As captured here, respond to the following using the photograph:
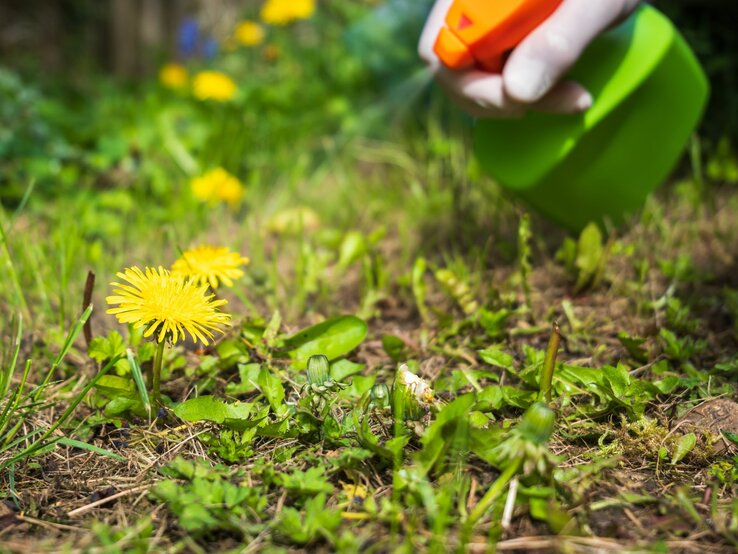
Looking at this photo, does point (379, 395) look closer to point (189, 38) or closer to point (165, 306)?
point (165, 306)

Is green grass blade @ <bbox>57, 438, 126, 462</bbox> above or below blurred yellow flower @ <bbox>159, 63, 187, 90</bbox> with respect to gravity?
below

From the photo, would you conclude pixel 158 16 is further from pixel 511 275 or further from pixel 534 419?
pixel 534 419

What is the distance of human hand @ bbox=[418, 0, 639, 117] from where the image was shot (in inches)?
57.2

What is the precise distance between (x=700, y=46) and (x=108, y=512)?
6.60 ft

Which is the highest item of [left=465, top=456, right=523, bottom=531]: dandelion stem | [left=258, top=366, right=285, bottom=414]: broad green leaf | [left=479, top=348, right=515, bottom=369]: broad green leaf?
[left=465, top=456, right=523, bottom=531]: dandelion stem

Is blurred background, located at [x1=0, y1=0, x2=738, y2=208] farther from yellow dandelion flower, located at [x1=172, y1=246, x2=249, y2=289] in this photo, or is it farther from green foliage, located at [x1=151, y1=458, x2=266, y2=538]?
green foliage, located at [x1=151, y1=458, x2=266, y2=538]

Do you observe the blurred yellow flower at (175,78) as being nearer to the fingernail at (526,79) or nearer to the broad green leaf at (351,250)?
the broad green leaf at (351,250)

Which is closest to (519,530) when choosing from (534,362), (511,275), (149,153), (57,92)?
(534,362)

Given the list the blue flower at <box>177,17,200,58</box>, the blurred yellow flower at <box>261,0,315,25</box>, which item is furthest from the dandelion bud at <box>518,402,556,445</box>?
the blue flower at <box>177,17,200,58</box>

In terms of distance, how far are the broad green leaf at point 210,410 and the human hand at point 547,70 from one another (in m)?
0.77

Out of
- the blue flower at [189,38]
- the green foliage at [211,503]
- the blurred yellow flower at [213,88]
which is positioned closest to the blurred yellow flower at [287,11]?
the blurred yellow flower at [213,88]

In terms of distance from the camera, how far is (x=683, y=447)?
3.97ft

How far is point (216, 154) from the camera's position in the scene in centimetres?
254

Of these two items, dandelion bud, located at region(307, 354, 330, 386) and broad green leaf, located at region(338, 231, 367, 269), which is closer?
dandelion bud, located at region(307, 354, 330, 386)
